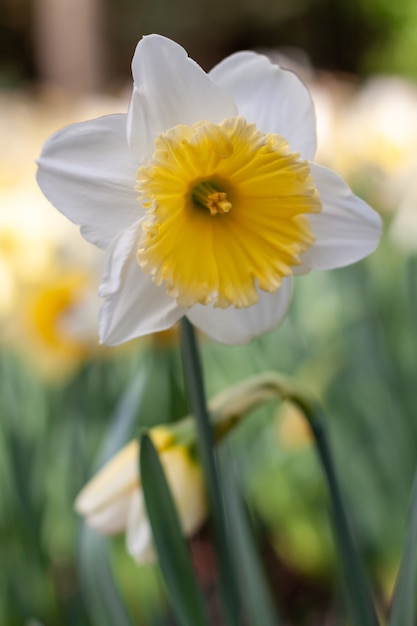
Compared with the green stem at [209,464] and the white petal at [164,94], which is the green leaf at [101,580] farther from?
the white petal at [164,94]

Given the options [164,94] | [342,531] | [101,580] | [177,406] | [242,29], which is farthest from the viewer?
[242,29]

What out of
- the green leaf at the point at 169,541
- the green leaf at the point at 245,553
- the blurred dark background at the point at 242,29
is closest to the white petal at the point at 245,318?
the green leaf at the point at 169,541

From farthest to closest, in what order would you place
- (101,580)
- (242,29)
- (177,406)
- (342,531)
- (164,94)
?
(242,29)
(177,406)
(101,580)
(342,531)
(164,94)

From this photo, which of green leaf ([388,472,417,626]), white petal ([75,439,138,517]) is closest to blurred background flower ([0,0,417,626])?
white petal ([75,439,138,517])

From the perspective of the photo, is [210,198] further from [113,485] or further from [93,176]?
[113,485]

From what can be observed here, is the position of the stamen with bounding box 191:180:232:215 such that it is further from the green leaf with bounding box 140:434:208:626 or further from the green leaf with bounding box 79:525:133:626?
the green leaf with bounding box 79:525:133:626

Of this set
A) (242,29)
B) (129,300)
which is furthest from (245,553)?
(242,29)

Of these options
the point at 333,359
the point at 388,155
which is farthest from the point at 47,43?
the point at 333,359
